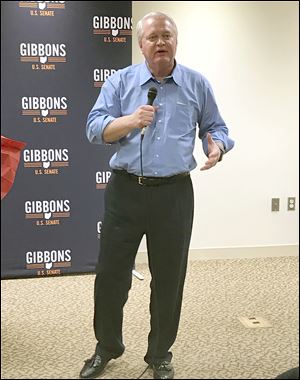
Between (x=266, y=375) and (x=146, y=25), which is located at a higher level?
(x=146, y=25)

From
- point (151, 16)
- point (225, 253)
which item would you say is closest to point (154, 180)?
point (151, 16)

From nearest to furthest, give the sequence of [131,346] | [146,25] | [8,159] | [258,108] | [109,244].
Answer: [8,159] < [146,25] < [109,244] < [131,346] < [258,108]

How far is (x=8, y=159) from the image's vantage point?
4.26 ft

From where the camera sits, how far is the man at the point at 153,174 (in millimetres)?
1674

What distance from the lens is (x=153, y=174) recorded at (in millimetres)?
1717

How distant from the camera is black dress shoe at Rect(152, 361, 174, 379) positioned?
1.53m

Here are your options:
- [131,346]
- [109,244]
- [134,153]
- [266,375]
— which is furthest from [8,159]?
[131,346]

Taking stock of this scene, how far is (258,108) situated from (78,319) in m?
1.65

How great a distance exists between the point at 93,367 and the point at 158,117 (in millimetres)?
788

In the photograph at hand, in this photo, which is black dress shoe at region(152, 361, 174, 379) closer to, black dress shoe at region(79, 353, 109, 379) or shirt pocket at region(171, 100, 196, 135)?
black dress shoe at region(79, 353, 109, 379)

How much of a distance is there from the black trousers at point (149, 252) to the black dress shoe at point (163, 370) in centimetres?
5

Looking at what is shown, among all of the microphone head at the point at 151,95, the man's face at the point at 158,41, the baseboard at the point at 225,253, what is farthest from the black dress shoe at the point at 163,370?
the baseboard at the point at 225,253

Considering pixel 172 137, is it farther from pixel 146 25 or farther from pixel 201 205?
pixel 201 205

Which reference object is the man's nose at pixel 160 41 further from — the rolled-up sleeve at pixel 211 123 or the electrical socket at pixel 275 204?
the electrical socket at pixel 275 204
